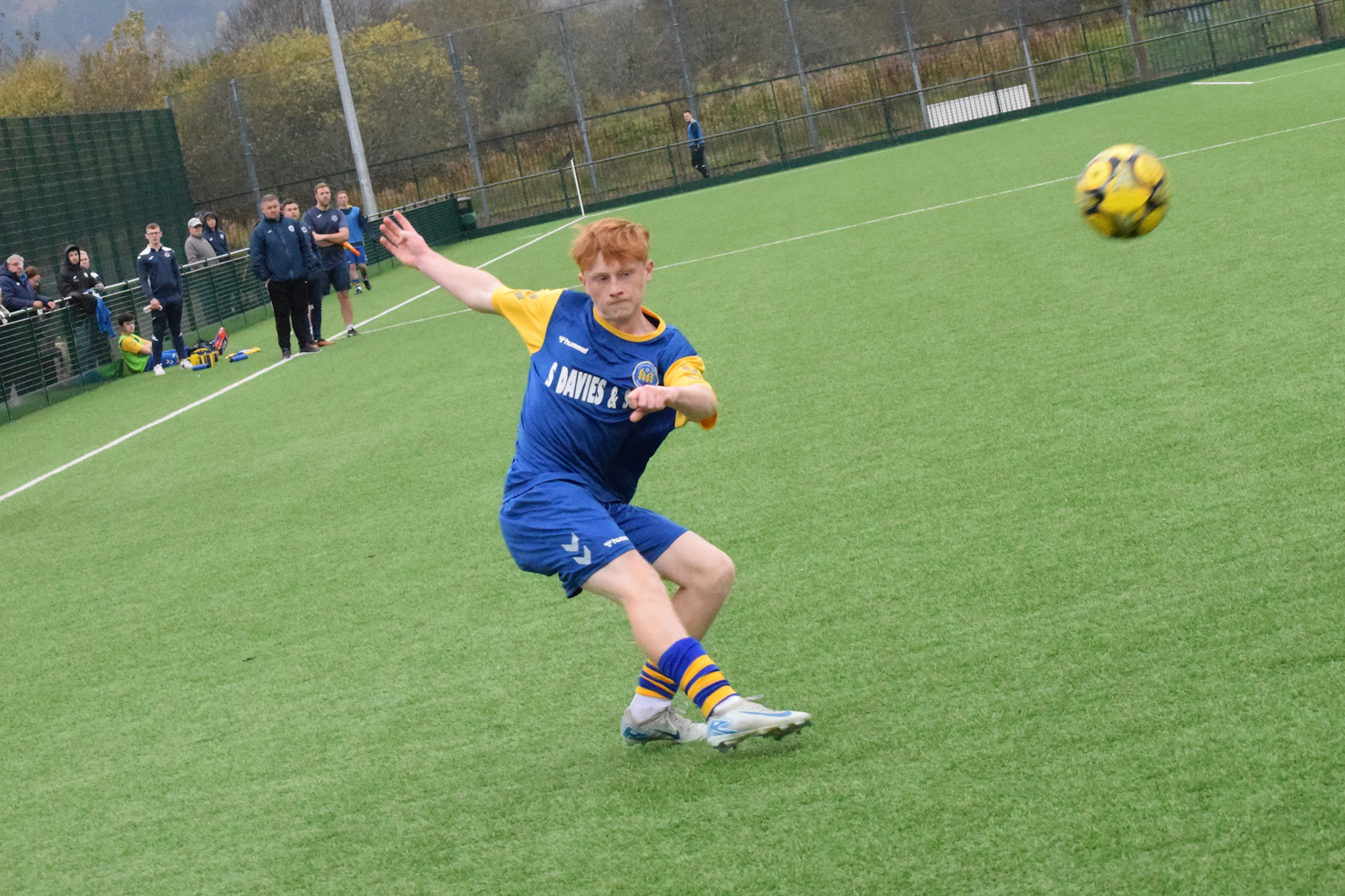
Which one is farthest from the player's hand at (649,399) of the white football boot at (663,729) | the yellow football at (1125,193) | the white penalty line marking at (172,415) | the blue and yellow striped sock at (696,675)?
the white penalty line marking at (172,415)

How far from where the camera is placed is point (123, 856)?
436 centimetres

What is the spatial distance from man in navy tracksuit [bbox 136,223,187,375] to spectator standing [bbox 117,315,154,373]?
41 cm

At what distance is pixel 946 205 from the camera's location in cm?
1911

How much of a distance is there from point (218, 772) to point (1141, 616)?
125 inches

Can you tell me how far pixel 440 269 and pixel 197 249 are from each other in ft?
65.2

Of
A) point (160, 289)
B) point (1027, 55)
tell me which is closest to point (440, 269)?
point (160, 289)

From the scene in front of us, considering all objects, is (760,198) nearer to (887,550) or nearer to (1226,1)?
(1226,1)

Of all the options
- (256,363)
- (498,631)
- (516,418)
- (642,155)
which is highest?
(642,155)

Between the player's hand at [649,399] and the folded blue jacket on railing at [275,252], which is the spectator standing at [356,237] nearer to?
the folded blue jacket on railing at [275,252]

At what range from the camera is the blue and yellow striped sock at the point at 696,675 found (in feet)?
13.6

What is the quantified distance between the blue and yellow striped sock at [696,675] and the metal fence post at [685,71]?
38.6m

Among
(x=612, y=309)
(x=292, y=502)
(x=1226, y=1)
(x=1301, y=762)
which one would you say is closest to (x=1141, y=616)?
(x=1301, y=762)

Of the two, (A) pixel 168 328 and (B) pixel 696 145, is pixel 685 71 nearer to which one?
(B) pixel 696 145

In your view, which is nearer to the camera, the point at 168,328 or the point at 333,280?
the point at 333,280
